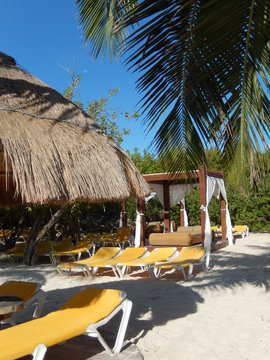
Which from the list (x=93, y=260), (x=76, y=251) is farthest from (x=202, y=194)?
(x=93, y=260)

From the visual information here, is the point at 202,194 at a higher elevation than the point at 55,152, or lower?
higher

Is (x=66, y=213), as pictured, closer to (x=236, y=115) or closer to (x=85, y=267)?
(x=85, y=267)

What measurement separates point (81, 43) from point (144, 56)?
4.62 feet

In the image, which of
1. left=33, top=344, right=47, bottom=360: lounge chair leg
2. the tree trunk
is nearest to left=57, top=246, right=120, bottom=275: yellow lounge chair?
the tree trunk

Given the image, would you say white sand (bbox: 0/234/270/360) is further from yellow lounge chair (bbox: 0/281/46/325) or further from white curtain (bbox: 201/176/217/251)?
white curtain (bbox: 201/176/217/251)

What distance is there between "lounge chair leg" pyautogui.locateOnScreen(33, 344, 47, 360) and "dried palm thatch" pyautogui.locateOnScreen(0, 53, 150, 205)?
3.35 ft

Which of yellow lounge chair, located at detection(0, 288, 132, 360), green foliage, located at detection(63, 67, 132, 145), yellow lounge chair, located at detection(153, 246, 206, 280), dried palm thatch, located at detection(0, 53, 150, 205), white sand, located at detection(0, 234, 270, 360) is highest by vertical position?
green foliage, located at detection(63, 67, 132, 145)

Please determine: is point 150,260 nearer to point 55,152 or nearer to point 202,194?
point 55,152

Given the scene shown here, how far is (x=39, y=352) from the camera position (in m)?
2.44

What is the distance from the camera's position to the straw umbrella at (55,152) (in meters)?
2.58

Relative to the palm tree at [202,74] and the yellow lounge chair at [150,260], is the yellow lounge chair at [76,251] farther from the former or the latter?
the palm tree at [202,74]

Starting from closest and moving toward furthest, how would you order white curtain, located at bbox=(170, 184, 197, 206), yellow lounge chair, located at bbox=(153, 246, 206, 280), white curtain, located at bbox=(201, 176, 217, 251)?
1. yellow lounge chair, located at bbox=(153, 246, 206, 280)
2. white curtain, located at bbox=(201, 176, 217, 251)
3. white curtain, located at bbox=(170, 184, 197, 206)

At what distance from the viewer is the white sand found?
3.50m

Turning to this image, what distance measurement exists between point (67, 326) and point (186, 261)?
392cm
